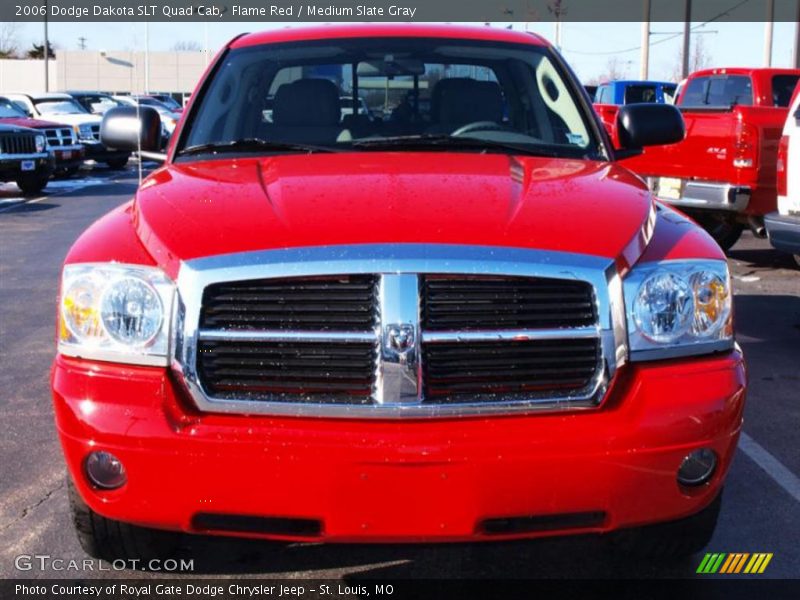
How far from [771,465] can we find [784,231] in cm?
415

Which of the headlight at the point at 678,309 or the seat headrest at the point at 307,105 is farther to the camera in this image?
the seat headrest at the point at 307,105

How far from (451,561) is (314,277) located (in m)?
1.35

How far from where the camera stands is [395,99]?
450 cm

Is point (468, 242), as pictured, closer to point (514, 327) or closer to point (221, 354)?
point (514, 327)

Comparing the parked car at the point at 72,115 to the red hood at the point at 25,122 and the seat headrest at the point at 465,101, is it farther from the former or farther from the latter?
the seat headrest at the point at 465,101

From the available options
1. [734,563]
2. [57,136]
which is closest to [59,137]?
[57,136]

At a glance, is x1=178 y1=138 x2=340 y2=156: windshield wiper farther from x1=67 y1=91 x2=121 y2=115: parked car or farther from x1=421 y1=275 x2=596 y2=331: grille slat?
x1=67 y1=91 x2=121 y2=115: parked car

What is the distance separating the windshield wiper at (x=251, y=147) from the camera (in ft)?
13.3

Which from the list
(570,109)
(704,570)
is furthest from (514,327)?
(570,109)

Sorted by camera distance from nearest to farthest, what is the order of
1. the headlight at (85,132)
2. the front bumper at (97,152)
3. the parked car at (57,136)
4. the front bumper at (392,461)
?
the front bumper at (392,461) < the parked car at (57,136) < the headlight at (85,132) < the front bumper at (97,152)

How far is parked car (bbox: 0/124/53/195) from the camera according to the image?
17.3 meters

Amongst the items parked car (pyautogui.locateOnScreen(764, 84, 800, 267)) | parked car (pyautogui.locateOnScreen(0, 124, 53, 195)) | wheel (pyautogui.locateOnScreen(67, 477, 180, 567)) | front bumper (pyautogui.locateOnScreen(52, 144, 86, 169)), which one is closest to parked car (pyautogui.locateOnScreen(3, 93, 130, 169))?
front bumper (pyautogui.locateOnScreen(52, 144, 86, 169))

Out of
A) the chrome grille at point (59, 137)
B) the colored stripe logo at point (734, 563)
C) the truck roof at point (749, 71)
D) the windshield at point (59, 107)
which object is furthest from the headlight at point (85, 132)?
the colored stripe logo at point (734, 563)

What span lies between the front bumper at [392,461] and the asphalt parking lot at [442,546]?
0.27 meters
